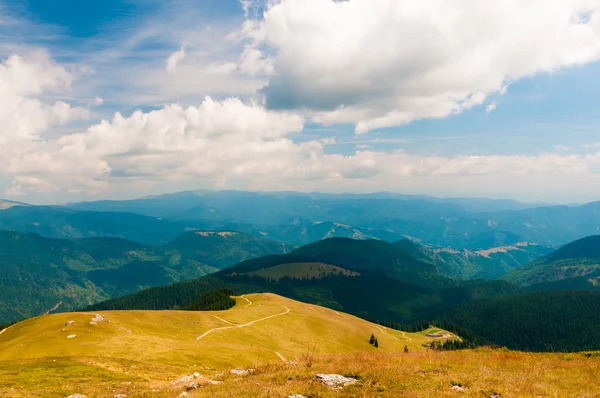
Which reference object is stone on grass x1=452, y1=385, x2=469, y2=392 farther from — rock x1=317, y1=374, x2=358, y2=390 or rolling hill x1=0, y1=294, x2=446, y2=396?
rolling hill x1=0, y1=294, x2=446, y2=396

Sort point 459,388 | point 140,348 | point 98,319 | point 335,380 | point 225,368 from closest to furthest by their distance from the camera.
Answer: point 459,388 < point 335,380 < point 225,368 < point 140,348 < point 98,319

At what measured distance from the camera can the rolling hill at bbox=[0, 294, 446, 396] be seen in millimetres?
37281

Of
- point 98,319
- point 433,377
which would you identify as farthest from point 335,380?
point 98,319

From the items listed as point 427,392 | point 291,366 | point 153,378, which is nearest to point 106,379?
point 153,378

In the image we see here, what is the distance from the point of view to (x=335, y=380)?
27.0 metres

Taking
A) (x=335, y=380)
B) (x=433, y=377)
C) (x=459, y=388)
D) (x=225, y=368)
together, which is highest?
(x=459, y=388)

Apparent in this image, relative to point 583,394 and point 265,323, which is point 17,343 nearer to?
point 265,323

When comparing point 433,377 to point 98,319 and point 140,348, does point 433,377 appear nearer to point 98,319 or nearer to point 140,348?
point 140,348

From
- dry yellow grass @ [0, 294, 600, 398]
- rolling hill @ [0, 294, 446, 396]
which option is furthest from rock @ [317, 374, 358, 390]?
rolling hill @ [0, 294, 446, 396]

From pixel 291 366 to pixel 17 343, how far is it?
59481 millimetres

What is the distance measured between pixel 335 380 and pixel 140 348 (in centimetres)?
4579

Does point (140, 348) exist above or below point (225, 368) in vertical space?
below

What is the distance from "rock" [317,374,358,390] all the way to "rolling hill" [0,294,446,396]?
9.05 m

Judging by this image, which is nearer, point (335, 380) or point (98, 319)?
point (335, 380)
